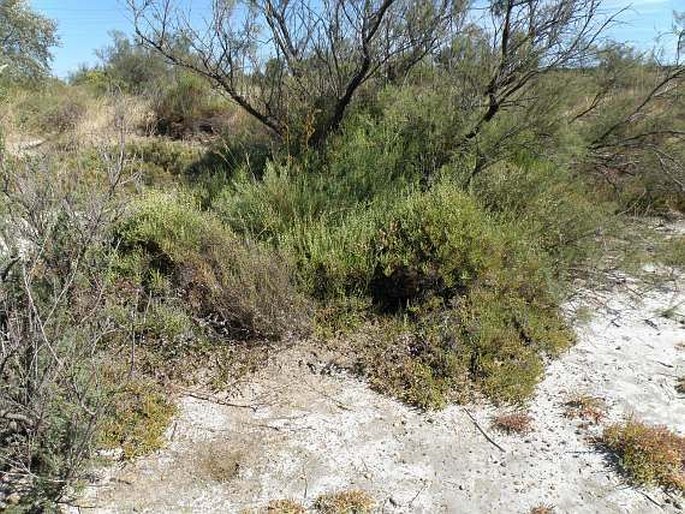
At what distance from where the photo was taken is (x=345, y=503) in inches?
101

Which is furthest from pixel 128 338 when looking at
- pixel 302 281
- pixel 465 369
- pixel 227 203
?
pixel 465 369

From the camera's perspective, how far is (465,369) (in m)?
3.55

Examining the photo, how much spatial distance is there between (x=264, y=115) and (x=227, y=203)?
6.39ft

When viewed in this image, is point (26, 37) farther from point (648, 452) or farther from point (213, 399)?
point (648, 452)

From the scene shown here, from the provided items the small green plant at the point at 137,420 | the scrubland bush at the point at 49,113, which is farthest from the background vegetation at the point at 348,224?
the scrubland bush at the point at 49,113

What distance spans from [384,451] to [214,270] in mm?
1985

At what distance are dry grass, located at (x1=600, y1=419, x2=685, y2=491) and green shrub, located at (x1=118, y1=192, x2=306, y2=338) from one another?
2.18 metres

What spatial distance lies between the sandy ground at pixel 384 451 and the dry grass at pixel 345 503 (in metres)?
0.06

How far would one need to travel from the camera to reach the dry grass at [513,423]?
310 centimetres

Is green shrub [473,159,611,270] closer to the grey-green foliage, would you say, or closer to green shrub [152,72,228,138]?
green shrub [152,72,228,138]

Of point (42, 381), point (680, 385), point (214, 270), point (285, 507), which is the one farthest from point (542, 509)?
point (214, 270)

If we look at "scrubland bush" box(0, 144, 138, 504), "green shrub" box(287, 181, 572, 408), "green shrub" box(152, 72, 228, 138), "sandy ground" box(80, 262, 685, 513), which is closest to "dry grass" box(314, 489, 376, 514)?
"sandy ground" box(80, 262, 685, 513)

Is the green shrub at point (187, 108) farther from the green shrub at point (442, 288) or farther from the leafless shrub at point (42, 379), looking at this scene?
the leafless shrub at point (42, 379)

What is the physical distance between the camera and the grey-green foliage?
15320 millimetres
